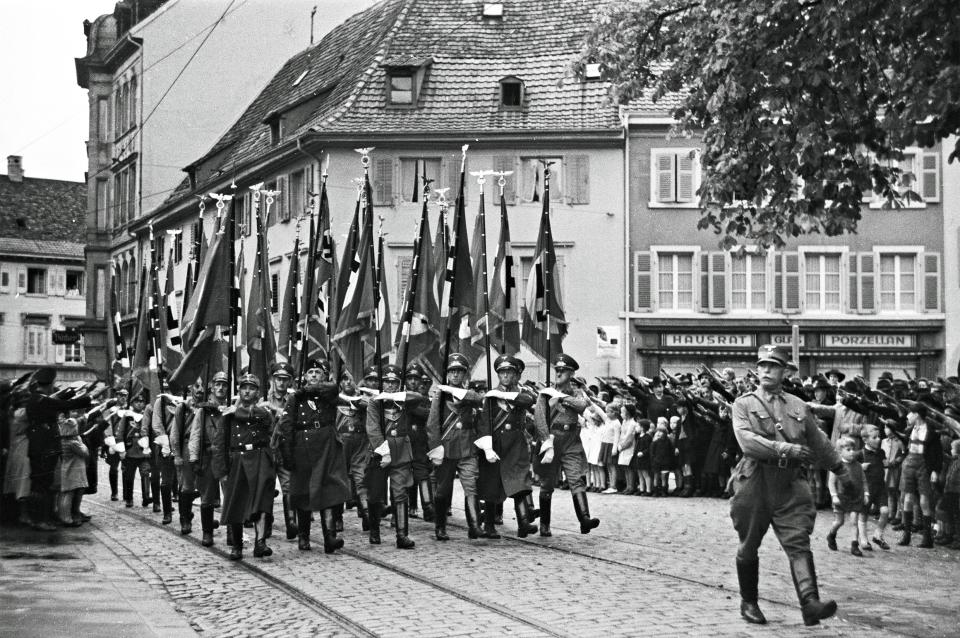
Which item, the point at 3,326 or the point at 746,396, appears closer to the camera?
the point at 746,396

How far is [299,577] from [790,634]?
5.04 metres

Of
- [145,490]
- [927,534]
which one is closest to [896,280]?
[145,490]

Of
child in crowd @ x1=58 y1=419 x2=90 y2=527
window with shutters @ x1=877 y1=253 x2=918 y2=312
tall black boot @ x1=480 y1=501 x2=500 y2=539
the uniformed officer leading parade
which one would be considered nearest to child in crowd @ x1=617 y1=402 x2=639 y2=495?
tall black boot @ x1=480 y1=501 x2=500 y2=539

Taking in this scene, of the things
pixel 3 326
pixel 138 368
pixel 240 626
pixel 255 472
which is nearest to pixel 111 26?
pixel 3 326

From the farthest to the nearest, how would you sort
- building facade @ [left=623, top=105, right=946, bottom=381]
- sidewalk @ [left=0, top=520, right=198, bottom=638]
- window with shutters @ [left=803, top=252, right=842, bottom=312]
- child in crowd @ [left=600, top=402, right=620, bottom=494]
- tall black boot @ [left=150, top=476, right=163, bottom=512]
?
window with shutters @ [left=803, top=252, right=842, bottom=312] → building facade @ [left=623, top=105, right=946, bottom=381] → child in crowd @ [left=600, top=402, right=620, bottom=494] → tall black boot @ [left=150, top=476, right=163, bottom=512] → sidewalk @ [left=0, top=520, right=198, bottom=638]

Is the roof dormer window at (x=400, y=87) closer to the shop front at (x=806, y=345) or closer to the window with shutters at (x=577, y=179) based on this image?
the window with shutters at (x=577, y=179)

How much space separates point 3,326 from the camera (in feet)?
281

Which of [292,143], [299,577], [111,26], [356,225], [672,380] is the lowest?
[299,577]

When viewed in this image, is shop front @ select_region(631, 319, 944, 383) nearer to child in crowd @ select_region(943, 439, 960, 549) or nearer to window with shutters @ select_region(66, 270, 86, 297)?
child in crowd @ select_region(943, 439, 960, 549)

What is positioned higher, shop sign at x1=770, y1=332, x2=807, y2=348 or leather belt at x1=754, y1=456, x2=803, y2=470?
shop sign at x1=770, y1=332, x2=807, y2=348

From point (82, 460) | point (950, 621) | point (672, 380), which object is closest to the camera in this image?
point (950, 621)

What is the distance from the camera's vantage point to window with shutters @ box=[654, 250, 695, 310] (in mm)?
41656

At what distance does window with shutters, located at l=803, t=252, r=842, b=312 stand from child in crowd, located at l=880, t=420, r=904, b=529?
25212mm

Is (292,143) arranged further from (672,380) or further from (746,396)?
(746,396)
